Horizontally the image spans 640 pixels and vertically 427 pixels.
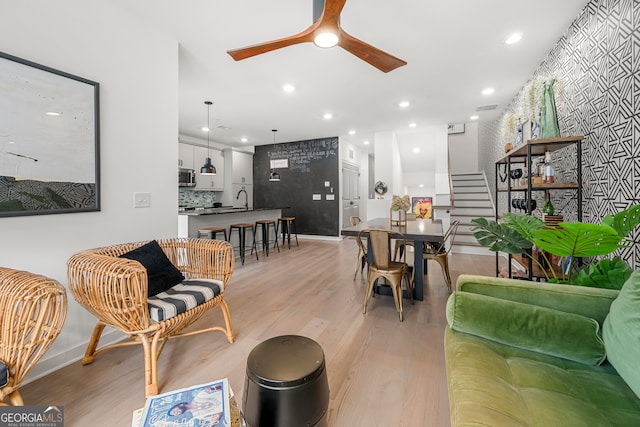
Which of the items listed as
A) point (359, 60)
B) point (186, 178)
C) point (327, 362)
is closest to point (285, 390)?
point (327, 362)

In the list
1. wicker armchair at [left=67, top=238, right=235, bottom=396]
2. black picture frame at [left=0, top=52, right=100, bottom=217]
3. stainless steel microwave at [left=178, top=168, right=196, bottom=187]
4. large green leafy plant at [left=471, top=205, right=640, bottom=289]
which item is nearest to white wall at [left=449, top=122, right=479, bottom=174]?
large green leafy plant at [left=471, top=205, right=640, bottom=289]

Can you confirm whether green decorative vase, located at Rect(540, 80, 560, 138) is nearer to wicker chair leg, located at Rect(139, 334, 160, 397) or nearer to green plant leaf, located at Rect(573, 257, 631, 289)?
green plant leaf, located at Rect(573, 257, 631, 289)

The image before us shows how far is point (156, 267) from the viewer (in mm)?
1934

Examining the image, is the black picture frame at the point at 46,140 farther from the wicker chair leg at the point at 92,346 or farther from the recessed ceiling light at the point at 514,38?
the recessed ceiling light at the point at 514,38

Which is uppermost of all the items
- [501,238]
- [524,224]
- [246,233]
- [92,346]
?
[524,224]

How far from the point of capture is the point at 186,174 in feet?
20.8

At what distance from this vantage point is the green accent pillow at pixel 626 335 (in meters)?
→ 0.94

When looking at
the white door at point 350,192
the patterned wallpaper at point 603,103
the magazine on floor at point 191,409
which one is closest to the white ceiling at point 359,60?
the patterned wallpaper at point 603,103

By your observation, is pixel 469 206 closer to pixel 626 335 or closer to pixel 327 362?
pixel 327 362

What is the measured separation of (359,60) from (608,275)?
290 cm

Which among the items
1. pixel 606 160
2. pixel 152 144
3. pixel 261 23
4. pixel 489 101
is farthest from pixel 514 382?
pixel 489 101

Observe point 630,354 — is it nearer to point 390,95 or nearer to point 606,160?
point 606,160

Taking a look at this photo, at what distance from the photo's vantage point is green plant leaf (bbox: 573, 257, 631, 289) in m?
1.42

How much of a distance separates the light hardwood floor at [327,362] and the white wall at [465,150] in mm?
5655
